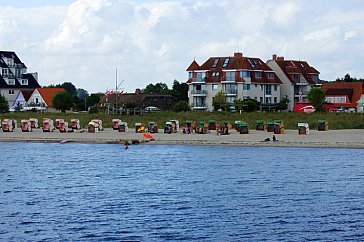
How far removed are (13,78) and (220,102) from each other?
45394 millimetres

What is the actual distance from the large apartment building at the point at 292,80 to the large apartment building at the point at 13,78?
44.2 meters

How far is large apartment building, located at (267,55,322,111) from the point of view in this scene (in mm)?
108375

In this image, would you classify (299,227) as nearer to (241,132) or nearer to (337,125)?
(241,132)

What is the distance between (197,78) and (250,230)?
8151 cm

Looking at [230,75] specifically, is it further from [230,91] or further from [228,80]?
[230,91]

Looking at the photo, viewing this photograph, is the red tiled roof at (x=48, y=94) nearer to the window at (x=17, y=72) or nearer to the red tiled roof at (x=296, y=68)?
the window at (x=17, y=72)

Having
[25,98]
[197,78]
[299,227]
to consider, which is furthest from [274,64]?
[299,227]

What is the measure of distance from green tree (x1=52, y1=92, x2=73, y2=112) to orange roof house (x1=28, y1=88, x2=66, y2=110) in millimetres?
6397

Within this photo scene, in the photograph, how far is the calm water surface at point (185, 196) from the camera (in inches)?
916

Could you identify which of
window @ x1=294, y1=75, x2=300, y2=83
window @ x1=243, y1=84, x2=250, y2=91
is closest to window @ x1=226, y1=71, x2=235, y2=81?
window @ x1=243, y1=84, x2=250, y2=91

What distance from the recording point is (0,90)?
405ft

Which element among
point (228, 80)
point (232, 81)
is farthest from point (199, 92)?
point (232, 81)

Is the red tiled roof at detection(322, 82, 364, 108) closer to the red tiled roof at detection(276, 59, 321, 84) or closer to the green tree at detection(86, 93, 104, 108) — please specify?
the red tiled roof at detection(276, 59, 321, 84)

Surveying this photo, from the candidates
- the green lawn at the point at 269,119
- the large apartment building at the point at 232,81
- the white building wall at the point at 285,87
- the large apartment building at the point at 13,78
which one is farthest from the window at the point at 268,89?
the large apartment building at the point at 13,78
